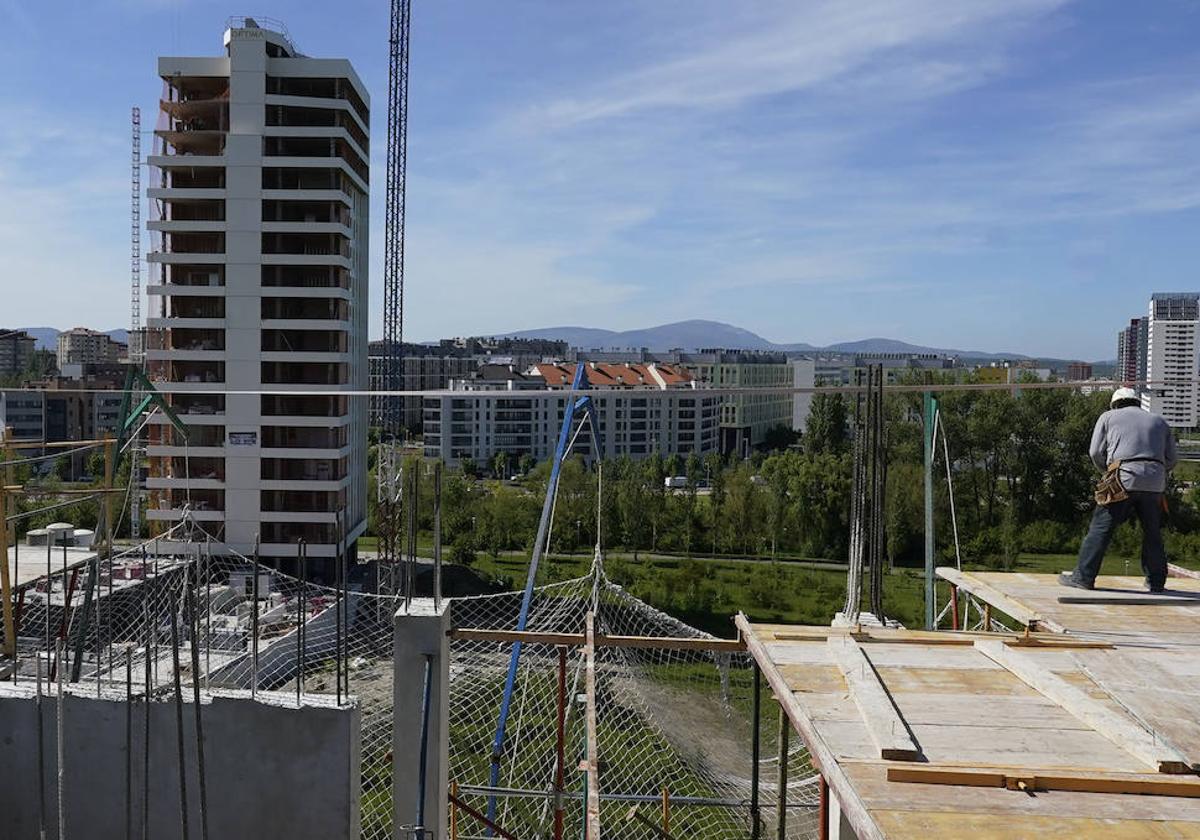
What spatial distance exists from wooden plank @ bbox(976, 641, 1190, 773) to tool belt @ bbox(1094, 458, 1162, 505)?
1.41 m

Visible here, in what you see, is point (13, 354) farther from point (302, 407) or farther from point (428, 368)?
point (302, 407)

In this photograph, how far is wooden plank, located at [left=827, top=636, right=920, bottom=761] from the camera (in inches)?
78.6

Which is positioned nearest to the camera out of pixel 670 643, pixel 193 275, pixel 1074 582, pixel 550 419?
pixel 670 643

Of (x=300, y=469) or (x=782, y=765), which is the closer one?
(x=782, y=765)

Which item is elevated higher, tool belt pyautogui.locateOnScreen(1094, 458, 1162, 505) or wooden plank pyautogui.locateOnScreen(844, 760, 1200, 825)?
tool belt pyautogui.locateOnScreen(1094, 458, 1162, 505)

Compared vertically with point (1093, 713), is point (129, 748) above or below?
below

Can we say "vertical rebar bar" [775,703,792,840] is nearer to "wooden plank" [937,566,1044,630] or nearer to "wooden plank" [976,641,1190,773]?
"wooden plank" [976,641,1190,773]

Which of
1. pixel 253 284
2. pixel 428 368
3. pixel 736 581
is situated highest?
pixel 253 284

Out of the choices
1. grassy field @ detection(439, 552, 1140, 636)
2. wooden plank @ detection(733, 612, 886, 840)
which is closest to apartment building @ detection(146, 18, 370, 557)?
grassy field @ detection(439, 552, 1140, 636)

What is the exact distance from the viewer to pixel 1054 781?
188 cm

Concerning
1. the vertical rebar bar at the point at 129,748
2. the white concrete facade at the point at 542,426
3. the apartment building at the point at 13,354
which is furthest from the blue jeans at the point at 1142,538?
A: the apartment building at the point at 13,354

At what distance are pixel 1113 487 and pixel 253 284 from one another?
24.7 metres

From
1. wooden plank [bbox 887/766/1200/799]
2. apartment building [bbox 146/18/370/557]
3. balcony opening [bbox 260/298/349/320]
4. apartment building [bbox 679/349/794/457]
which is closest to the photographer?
wooden plank [bbox 887/766/1200/799]

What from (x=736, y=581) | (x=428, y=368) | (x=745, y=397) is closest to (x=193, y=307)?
(x=736, y=581)
